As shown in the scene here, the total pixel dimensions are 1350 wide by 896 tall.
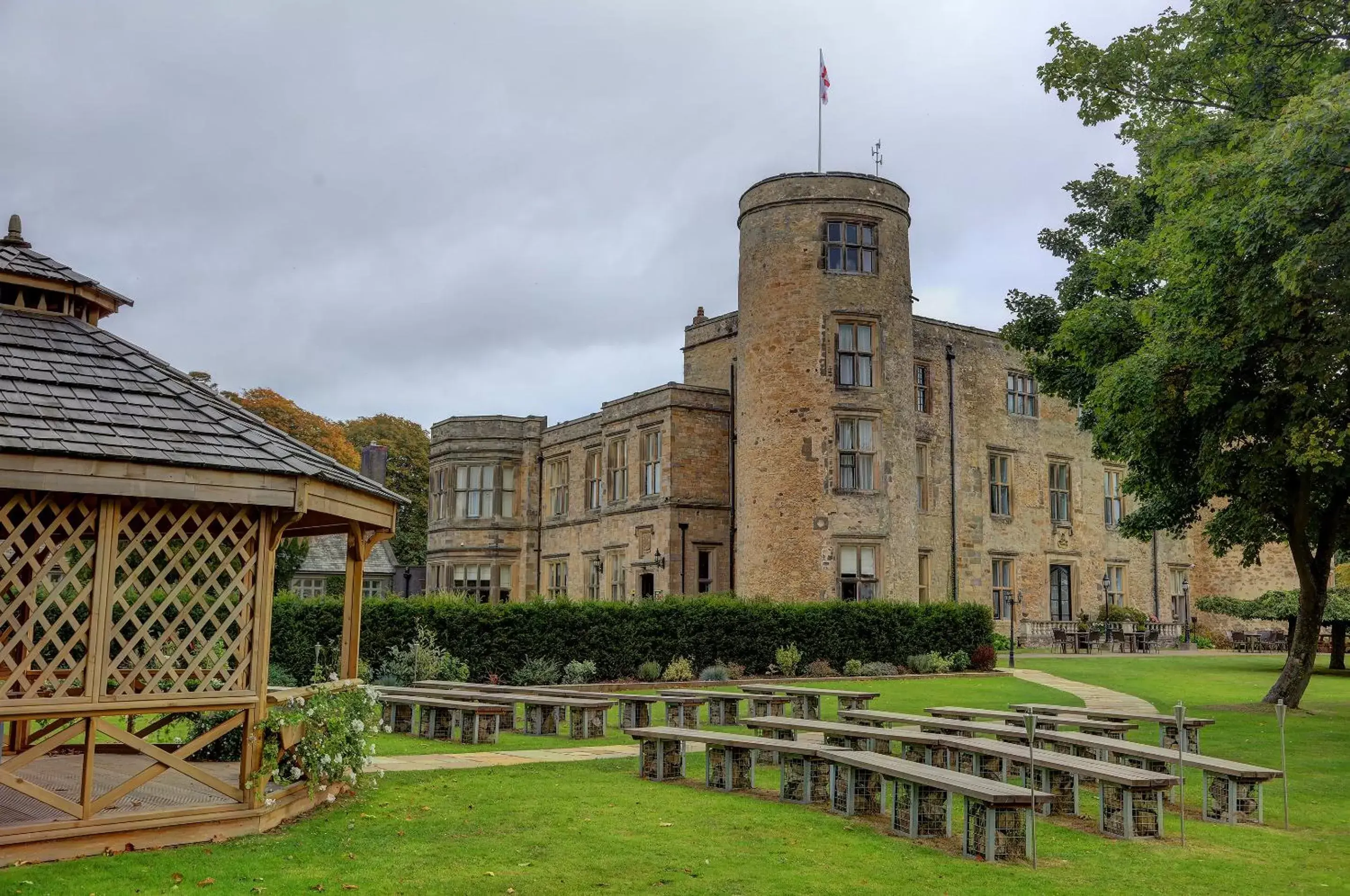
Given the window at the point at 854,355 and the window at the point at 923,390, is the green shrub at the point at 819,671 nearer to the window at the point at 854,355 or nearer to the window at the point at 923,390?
the window at the point at 854,355

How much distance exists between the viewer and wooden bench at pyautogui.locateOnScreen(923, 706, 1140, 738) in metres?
14.4

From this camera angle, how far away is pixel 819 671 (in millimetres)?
28906

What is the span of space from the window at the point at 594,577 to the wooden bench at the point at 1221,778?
94.4ft

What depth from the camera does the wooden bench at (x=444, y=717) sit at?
16.5 metres

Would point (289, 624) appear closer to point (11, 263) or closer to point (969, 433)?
point (11, 263)

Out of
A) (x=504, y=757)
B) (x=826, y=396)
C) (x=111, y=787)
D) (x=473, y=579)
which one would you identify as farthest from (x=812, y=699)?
(x=473, y=579)

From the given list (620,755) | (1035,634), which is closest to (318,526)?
(620,755)

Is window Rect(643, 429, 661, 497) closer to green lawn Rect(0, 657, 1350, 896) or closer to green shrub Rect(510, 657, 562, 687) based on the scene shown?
green shrub Rect(510, 657, 562, 687)

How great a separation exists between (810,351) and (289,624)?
53.7 feet

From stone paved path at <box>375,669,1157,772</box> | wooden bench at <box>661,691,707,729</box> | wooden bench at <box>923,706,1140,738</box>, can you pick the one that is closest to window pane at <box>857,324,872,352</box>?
stone paved path at <box>375,669,1157,772</box>

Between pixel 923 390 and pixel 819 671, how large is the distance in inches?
549

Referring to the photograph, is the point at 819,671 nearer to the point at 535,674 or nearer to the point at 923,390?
the point at 535,674

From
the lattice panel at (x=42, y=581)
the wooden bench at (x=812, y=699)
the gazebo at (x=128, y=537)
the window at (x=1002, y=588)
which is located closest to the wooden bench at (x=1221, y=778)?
the wooden bench at (x=812, y=699)

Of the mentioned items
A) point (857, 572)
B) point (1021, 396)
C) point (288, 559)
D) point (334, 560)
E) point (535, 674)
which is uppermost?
point (1021, 396)
